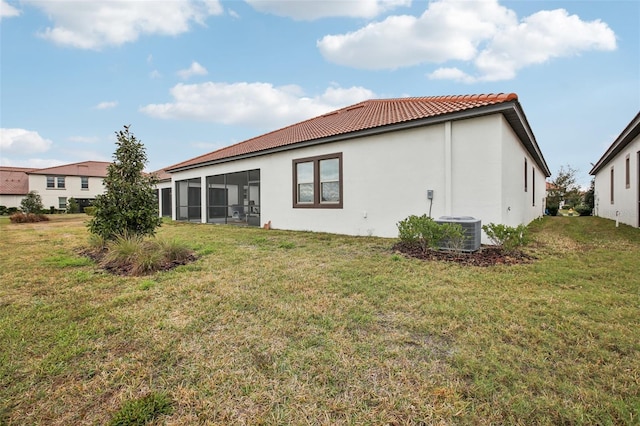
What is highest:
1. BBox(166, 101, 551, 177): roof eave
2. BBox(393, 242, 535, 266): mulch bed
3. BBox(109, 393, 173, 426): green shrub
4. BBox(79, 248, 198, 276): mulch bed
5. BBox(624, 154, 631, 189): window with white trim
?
BBox(166, 101, 551, 177): roof eave

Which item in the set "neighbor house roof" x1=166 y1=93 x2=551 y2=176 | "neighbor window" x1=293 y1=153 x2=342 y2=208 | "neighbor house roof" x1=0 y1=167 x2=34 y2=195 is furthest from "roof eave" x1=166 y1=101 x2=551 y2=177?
"neighbor house roof" x1=0 y1=167 x2=34 y2=195

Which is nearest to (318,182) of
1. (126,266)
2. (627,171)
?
(126,266)

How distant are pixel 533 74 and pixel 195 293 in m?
13.8

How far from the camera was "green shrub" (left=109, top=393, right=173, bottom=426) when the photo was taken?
65.6 inches

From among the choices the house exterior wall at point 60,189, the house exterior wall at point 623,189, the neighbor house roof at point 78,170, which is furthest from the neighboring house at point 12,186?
the house exterior wall at point 623,189

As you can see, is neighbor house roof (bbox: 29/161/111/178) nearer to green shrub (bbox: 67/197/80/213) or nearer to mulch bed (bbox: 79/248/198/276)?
green shrub (bbox: 67/197/80/213)

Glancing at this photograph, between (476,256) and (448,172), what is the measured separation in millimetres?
2549

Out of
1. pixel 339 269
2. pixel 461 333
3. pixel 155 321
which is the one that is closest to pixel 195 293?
pixel 155 321

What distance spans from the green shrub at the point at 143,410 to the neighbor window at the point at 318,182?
8.15m

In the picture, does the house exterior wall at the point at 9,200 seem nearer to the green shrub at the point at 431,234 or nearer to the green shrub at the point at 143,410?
the green shrub at the point at 431,234

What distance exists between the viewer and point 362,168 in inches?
359

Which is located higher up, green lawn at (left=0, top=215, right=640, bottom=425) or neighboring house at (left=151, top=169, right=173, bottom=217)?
neighboring house at (left=151, top=169, right=173, bottom=217)

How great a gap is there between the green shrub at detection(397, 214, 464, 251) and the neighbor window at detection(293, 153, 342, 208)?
3613 mm

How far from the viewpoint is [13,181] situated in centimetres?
3578
